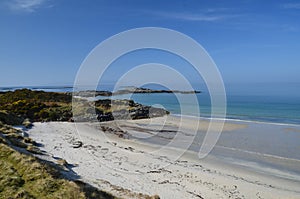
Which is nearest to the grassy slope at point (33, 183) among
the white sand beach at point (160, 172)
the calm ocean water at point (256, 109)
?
the white sand beach at point (160, 172)

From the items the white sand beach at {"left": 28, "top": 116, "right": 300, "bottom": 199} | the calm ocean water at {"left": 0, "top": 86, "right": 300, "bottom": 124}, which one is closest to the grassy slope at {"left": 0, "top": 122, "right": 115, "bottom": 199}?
the white sand beach at {"left": 28, "top": 116, "right": 300, "bottom": 199}

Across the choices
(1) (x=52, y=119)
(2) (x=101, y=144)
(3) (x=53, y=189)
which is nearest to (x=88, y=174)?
(3) (x=53, y=189)

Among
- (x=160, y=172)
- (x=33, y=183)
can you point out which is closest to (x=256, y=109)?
(x=160, y=172)

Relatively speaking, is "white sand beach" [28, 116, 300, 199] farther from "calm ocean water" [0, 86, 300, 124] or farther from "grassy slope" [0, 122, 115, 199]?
"calm ocean water" [0, 86, 300, 124]

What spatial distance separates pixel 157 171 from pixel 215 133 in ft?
47.3

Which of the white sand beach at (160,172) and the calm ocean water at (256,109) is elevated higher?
the calm ocean water at (256,109)

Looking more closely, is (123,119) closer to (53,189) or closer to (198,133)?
(198,133)

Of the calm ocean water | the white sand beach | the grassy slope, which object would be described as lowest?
the white sand beach

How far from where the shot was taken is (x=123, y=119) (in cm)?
3741

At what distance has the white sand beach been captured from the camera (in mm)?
11422

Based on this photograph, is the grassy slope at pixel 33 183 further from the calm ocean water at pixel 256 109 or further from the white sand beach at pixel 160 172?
the calm ocean water at pixel 256 109

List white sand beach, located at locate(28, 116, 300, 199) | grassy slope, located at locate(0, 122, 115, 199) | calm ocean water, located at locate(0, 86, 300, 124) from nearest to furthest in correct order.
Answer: grassy slope, located at locate(0, 122, 115, 199) → white sand beach, located at locate(28, 116, 300, 199) → calm ocean water, located at locate(0, 86, 300, 124)

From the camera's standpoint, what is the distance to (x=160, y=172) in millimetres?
14094

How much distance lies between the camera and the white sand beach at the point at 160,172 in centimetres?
1142
